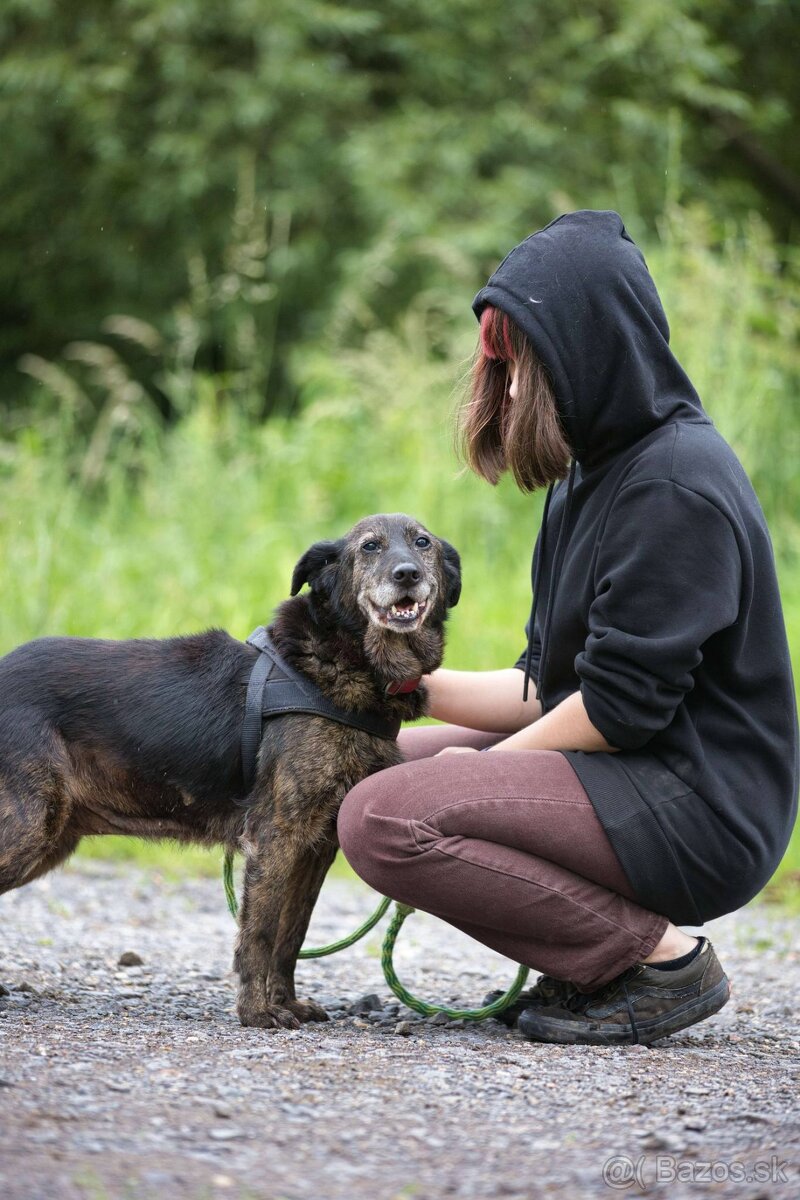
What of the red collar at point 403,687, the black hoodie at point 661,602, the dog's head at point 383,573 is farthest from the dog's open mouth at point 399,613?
the black hoodie at point 661,602

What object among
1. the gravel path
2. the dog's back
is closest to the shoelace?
the gravel path

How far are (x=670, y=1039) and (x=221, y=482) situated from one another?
542cm

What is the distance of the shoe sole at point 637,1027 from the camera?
330 centimetres

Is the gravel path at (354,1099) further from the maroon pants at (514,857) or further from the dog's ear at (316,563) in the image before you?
the dog's ear at (316,563)

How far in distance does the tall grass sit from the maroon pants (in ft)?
12.0

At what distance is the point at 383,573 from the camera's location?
3719 mm

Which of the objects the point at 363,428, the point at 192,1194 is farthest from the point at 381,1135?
the point at 363,428

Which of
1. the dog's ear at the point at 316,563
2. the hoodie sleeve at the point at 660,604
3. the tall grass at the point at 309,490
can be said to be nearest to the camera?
the hoodie sleeve at the point at 660,604

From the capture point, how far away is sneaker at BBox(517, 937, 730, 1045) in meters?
3.30

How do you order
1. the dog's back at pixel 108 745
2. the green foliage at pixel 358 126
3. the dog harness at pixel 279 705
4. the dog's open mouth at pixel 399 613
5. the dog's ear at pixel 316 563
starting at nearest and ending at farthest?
the dog's back at pixel 108 745
the dog harness at pixel 279 705
the dog's open mouth at pixel 399 613
the dog's ear at pixel 316 563
the green foliage at pixel 358 126

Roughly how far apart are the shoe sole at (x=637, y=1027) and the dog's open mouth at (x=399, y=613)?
114 centimetres

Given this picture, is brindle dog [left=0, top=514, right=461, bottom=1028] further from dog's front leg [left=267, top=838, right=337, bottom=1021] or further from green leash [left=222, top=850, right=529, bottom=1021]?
green leash [left=222, top=850, right=529, bottom=1021]

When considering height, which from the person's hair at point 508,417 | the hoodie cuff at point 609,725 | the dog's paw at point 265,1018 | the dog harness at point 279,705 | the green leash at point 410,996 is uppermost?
the person's hair at point 508,417

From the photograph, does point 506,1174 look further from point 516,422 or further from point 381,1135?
point 516,422
